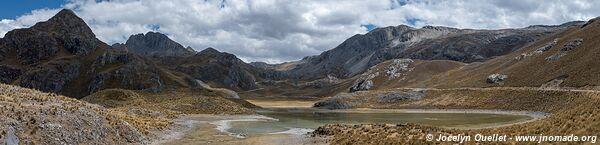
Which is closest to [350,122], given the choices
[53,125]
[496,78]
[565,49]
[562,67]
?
[53,125]

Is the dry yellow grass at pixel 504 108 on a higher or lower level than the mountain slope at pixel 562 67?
lower

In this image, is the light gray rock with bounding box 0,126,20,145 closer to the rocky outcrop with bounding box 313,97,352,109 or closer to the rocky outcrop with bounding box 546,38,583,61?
the rocky outcrop with bounding box 313,97,352,109

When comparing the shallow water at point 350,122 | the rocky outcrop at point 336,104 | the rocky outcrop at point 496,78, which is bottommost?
the shallow water at point 350,122

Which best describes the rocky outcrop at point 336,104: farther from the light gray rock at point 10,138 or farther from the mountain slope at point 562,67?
the light gray rock at point 10,138

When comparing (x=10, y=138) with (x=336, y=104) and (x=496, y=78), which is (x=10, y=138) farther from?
(x=496, y=78)

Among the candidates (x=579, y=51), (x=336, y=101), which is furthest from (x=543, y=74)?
(x=336, y=101)

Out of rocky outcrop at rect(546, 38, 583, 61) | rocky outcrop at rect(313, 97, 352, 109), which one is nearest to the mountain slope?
rocky outcrop at rect(546, 38, 583, 61)

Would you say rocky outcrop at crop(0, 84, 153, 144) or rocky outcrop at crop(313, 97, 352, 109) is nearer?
rocky outcrop at crop(0, 84, 153, 144)

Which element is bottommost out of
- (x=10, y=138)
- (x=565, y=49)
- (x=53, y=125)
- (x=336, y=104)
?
(x=10, y=138)

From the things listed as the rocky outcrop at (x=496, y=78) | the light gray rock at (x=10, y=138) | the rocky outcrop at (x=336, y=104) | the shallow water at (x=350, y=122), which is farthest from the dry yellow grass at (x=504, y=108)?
the light gray rock at (x=10, y=138)

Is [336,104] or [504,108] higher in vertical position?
[336,104]

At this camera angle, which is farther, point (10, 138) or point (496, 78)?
point (496, 78)

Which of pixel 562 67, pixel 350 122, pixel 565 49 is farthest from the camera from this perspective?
pixel 565 49

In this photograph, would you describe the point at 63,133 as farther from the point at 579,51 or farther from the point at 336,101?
the point at 579,51
